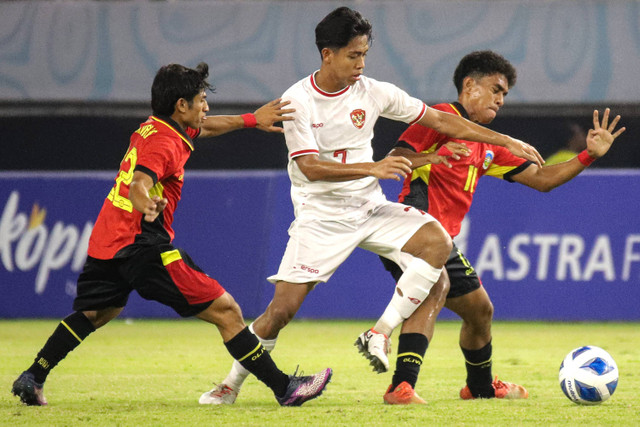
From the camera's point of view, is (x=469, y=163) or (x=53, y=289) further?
(x=53, y=289)

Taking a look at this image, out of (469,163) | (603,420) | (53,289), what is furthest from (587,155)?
(53,289)

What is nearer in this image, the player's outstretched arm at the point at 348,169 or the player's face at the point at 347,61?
the player's outstretched arm at the point at 348,169

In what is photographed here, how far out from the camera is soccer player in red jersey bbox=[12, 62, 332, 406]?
5.02 metres

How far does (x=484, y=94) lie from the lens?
5.84 meters

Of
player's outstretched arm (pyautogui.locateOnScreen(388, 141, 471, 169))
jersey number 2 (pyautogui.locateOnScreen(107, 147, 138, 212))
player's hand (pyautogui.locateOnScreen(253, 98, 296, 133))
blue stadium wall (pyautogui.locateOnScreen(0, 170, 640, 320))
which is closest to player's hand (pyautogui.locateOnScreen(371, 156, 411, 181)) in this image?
player's outstretched arm (pyautogui.locateOnScreen(388, 141, 471, 169))

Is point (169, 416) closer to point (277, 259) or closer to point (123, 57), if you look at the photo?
point (277, 259)

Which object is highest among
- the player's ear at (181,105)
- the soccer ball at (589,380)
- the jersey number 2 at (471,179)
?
the player's ear at (181,105)

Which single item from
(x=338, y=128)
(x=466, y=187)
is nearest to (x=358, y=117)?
(x=338, y=128)

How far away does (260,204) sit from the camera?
10.4 metres

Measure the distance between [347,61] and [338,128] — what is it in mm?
→ 350

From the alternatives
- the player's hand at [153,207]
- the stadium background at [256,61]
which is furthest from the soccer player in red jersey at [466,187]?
the stadium background at [256,61]

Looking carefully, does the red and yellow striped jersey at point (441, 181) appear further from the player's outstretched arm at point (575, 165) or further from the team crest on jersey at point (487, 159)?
the player's outstretched arm at point (575, 165)

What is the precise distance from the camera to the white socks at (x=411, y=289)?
16.9ft

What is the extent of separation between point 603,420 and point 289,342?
171 inches
